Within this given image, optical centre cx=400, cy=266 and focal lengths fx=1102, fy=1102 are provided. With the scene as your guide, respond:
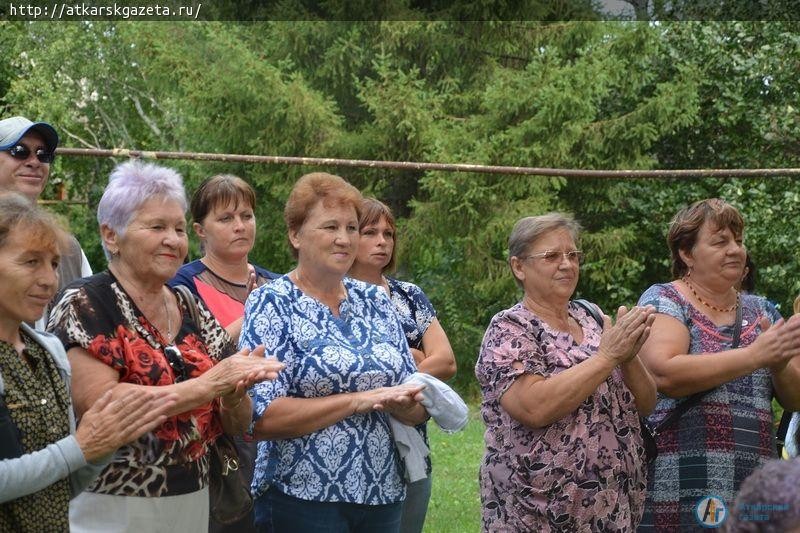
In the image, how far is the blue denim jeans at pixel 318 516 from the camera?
3410mm

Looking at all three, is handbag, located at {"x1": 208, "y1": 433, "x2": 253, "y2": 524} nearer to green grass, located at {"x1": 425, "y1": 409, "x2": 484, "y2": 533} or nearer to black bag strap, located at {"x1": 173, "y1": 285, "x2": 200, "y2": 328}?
black bag strap, located at {"x1": 173, "y1": 285, "x2": 200, "y2": 328}

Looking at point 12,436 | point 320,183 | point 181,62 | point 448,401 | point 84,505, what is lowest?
point 84,505

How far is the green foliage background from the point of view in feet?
39.9

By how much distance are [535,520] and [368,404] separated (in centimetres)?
81

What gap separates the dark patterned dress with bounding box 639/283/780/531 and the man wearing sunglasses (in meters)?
2.15

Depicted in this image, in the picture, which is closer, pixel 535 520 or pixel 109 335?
pixel 109 335

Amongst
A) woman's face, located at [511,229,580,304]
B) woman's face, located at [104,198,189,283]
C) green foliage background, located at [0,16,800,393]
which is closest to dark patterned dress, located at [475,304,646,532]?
woman's face, located at [511,229,580,304]

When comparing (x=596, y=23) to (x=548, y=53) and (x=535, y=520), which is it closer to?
(x=548, y=53)

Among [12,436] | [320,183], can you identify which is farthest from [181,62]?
[12,436]

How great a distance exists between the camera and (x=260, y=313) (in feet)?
11.5


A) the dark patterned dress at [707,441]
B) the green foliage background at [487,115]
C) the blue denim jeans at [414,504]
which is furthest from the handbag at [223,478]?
the green foliage background at [487,115]

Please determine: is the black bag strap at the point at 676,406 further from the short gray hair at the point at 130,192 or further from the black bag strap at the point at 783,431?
the short gray hair at the point at 130,192

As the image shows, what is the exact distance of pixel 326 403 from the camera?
3.36m

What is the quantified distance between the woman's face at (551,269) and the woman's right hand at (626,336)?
297 mm
